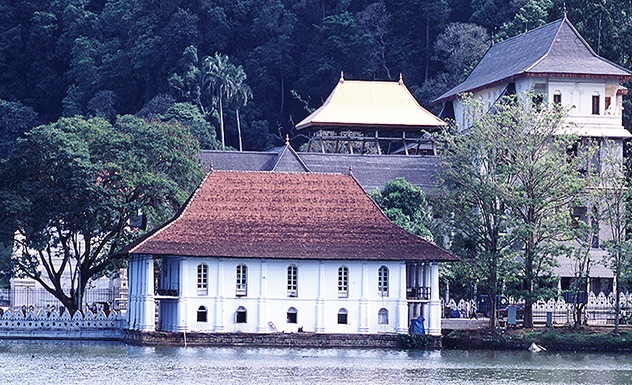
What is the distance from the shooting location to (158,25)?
122375 millimetres

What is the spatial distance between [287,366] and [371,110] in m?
42.9

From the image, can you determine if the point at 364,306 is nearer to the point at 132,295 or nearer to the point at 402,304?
the point at 402,304

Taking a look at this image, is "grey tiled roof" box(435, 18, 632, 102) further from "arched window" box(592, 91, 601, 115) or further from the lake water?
the lake water

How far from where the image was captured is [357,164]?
8950cm

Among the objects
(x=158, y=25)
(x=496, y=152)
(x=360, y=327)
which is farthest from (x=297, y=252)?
(x=158, y=25)

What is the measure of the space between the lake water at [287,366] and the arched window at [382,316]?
3.14 metres

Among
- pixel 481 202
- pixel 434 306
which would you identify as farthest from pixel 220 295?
pixel 481 202

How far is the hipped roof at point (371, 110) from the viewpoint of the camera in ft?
308

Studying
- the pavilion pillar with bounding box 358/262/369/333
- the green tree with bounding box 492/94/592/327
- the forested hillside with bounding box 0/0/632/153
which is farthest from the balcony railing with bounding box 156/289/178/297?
the forested hillside with bounding box 0/0/632/153

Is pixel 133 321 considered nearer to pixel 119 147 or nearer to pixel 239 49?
pixel 119 147

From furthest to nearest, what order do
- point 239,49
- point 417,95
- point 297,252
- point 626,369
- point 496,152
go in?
point 239,49, point 417,95, point 496,152, point 297,252, point 626,369

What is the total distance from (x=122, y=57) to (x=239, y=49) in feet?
29.5

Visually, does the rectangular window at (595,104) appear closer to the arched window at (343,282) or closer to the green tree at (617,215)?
the green tree at (617,215)

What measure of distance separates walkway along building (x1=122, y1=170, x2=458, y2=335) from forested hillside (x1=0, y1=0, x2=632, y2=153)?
1922 inches
